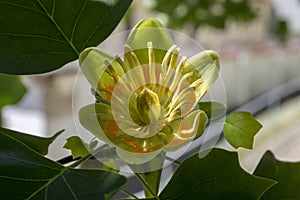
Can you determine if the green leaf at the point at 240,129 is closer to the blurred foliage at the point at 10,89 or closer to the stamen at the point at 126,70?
the stamen at the point at 126,70

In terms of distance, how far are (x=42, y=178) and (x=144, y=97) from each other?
39 millimetres

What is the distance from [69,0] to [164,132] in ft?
0.17

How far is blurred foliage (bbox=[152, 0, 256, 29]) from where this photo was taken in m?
1.23

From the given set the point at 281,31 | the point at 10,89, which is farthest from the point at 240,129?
the point at 281,31

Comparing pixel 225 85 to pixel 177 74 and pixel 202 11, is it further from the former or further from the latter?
pixel 177 74

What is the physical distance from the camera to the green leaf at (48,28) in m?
0.15

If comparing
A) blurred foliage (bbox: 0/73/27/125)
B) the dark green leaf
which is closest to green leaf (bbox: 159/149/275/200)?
the dark green leaf

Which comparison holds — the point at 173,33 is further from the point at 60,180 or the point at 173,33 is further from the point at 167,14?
the point at 167,14

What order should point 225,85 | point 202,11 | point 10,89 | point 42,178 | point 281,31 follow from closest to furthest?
point 42,178 < point 10,89 < point 225,85 < point 202,11 < point 281,31

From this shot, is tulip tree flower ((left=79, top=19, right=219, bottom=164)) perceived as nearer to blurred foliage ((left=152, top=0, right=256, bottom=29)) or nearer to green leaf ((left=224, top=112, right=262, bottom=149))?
green leaf ((left=224, top=112, right=262, bottom=149))

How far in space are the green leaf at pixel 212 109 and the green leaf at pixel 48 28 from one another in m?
0.04

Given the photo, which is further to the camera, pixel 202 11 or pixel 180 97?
pixel 202 11

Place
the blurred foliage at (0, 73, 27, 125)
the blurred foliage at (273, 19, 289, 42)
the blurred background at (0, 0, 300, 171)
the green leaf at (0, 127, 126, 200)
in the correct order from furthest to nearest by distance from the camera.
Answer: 1. the blurred foliage at (273, 19, 289, 42)
2. the blurred background at (0, 0, 300, 171)
3. the blurred foliage at (0, 73, 27, 125)
4. the green leaf at (0, 127, 126, 200)

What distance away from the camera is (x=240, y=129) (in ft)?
0.53
